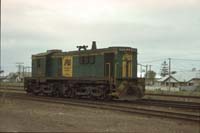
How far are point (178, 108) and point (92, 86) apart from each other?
7.12 meters

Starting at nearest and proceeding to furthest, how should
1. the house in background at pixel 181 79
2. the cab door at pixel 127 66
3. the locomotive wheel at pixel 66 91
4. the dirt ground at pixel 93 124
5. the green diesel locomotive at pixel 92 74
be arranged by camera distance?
the dirt ground at pixel 93 124 → the green diesel locomotive at pixel 92 74 → the cab door at pixel 127 66 → the locomotive wheel at pixel 66 91 → the house in background at pixel 181 79

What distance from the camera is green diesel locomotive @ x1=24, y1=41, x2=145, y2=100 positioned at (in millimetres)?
24344

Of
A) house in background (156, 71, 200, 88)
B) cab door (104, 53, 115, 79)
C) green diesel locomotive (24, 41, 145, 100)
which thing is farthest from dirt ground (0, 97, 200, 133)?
house in background (156, 71, 200, 88)

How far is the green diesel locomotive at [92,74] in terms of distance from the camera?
958 inches

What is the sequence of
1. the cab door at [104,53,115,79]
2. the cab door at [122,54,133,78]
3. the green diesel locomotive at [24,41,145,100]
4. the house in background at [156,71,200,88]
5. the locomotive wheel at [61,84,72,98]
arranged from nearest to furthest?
the green diesel locomotive at [24,41,145,100]
the cab door at [104,53,115,79]
the cab door at [122,54,133,78]
the locomotive wheel at [61,84,72,98]
the house in background at [156,71,200,88]

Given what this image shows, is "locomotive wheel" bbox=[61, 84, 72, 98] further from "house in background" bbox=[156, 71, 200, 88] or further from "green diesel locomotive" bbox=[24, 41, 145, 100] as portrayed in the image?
"house in background" bbox=[156, 71, 200, 88]

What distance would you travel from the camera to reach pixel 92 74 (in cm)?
2591

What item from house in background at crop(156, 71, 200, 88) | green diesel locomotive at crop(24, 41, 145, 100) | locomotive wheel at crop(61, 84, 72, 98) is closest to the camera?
green diesel locomotive at crop(24, 41, 145, 100)

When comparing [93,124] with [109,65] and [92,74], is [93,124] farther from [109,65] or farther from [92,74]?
[92,74]

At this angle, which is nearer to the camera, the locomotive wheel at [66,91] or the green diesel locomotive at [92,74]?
the green diesel locomotive at [92,74]

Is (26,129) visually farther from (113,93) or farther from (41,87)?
(41,87)

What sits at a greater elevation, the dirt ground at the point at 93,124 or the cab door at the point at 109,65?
the cab door at the point at 109,65

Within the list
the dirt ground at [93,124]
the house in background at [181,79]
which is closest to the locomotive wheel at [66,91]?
the dirt ground at [93,124]

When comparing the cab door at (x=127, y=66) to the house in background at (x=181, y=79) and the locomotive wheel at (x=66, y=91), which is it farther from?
the house in background at (x=181, y=79)
